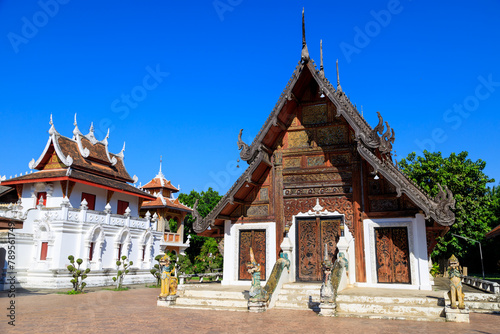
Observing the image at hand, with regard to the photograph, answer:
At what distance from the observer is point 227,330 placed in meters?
7.05

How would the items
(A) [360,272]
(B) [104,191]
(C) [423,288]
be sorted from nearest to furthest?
(C) [423,288] → (A) [360,272] → (B) [104,191]

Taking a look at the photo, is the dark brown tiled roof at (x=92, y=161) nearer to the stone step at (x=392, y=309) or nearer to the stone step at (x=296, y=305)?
the stone step at (x=296, y=305)

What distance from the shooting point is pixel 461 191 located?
29.2m

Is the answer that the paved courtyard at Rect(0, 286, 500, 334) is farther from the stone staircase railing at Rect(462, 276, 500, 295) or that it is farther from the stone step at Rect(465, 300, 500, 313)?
the stone staircase railing at Rect(462, 276, 500, 295)

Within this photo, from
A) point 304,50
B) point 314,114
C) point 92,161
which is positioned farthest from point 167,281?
point 92,161

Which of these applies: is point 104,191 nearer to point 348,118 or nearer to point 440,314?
point 348,118

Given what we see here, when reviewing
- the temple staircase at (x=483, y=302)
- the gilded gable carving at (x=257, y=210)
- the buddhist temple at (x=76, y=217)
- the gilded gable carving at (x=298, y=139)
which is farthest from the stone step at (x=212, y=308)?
the buddhist temple at (x=76, y=217)

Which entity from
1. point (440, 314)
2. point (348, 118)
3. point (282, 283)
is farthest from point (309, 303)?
point (348, 118)

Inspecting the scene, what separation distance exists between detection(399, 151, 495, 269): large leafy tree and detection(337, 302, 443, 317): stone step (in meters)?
21.8

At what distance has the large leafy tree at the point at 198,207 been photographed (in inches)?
1761

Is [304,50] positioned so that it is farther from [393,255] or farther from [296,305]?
[296,305]

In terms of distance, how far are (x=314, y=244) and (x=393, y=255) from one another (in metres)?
2.29

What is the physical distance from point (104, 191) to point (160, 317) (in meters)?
20.7

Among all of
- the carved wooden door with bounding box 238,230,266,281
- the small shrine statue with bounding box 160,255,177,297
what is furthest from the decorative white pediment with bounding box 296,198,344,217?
the small shrine statue with bounding box 160,255,177,297
